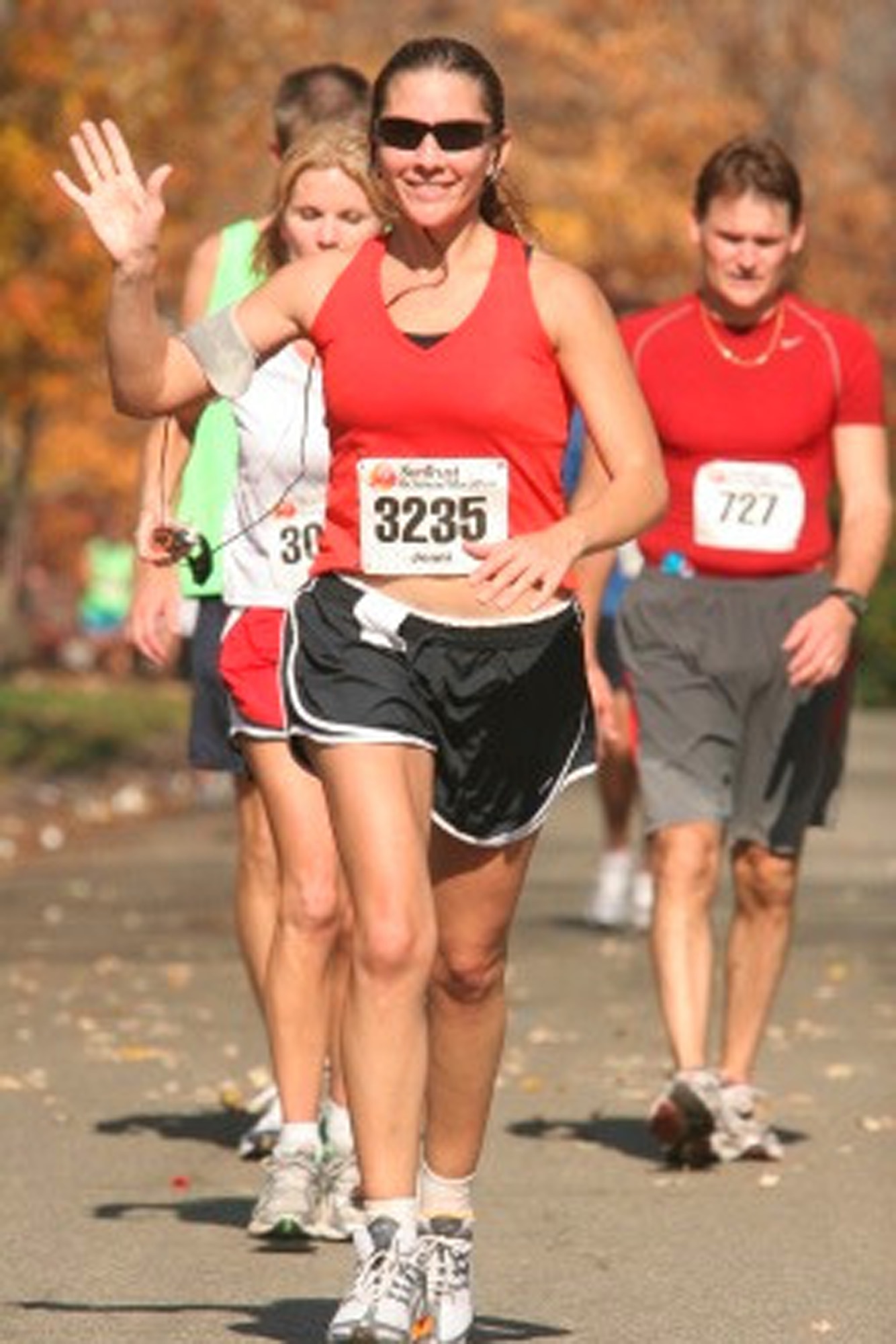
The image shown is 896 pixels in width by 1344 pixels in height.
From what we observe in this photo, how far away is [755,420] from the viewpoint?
10.3 meters

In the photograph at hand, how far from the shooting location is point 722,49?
45781 mm

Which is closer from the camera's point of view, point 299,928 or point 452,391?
point 452,391

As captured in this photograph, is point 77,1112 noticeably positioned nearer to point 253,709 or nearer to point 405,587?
point 253,709

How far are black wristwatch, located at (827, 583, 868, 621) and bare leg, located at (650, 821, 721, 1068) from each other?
2.04 ft

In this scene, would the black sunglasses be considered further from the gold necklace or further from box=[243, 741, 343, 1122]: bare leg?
the gold necklace

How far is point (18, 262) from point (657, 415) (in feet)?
54.0

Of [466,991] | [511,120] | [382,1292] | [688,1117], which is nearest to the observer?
[382,1292]

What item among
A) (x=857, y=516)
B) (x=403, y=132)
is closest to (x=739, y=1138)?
(x=857, y=516)

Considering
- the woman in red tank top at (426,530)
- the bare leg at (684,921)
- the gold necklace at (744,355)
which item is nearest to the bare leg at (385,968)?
the woman in red tank top at (426,530)

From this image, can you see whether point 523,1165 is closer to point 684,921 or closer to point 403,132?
point 684,921

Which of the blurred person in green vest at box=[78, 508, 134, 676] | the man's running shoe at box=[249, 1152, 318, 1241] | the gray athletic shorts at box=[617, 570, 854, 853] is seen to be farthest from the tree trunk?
the man's running shoe at box=[249, 1152, 318, 1241]

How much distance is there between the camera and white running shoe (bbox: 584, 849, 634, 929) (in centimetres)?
1617

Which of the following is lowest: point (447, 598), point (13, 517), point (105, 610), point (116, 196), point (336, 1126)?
point (105, 610)

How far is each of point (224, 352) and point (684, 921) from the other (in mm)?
3309
